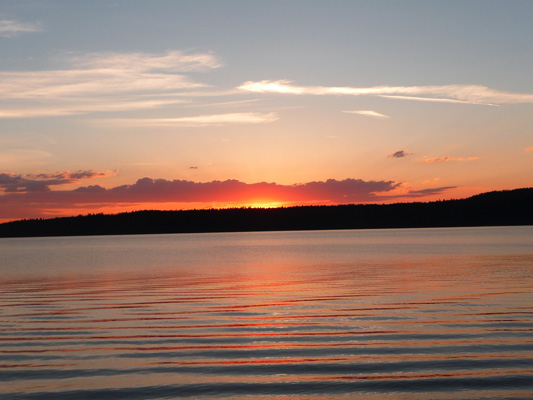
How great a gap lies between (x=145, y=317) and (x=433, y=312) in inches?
392

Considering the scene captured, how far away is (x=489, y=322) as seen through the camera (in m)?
17.8

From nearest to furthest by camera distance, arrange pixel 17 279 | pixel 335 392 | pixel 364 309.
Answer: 1. pixel 335 392
2. pixel 364 309
3. pixel 17 279

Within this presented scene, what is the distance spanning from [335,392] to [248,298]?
15.3 m

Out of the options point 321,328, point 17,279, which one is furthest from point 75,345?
point 17,279

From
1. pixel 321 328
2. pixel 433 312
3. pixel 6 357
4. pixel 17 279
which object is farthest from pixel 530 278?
pixel 17 279

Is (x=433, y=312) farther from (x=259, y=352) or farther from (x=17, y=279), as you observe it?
(x=17, y=279)

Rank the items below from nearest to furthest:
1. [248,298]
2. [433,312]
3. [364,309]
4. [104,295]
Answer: [433,312]
[364,309]
[248,298]
[104,295]

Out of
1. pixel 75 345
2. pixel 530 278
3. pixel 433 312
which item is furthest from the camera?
pixel 530 278

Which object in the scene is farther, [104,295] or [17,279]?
[17,279]

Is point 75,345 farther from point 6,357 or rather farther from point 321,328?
point 321,328

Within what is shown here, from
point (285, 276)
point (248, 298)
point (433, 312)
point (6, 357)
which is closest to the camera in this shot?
point (6, 357)

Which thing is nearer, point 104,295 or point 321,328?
point 321,328

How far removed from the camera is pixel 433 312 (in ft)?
66.0

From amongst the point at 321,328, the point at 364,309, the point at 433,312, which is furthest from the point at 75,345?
the point at 433,312
